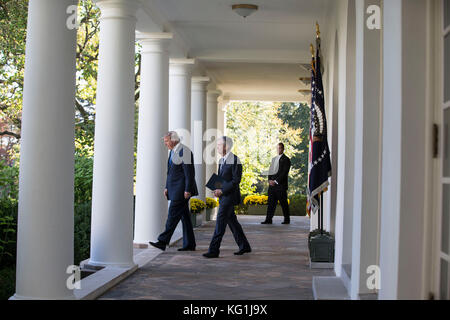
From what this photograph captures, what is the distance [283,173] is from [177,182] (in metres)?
8.05

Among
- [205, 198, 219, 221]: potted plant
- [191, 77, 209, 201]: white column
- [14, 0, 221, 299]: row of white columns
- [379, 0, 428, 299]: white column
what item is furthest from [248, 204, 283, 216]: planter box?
[379, 0, 428, 299]: white column

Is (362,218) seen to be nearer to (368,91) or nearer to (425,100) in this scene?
(368,91)

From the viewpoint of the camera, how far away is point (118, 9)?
962cm

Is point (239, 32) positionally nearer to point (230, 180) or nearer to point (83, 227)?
point (230, 180)

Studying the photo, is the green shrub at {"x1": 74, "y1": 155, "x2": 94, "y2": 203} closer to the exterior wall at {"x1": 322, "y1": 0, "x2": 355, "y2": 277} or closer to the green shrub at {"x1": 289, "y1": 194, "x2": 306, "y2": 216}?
the exterior wall at {"x1": 322, "y1": 0, "x2": 355, "y2": 277}

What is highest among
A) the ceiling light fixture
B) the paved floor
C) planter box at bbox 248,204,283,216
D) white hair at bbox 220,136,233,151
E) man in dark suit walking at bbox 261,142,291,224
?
the ceiling light fixture

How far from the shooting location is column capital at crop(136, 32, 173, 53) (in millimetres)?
A: 12656

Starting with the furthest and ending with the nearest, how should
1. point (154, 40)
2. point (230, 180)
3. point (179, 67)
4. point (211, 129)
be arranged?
1. point (211, 129)
2. point (179, 67)
3. point (154, 40)
4. point (230, 180)

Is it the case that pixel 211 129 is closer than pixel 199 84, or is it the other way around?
pixel 199 84

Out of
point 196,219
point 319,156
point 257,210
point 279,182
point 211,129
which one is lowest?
point 257,210

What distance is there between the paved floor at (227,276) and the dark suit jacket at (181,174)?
1139 mm

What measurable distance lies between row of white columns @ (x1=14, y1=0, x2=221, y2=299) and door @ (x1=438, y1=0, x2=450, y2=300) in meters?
3.85

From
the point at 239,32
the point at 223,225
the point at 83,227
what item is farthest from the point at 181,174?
the point at 239,32
